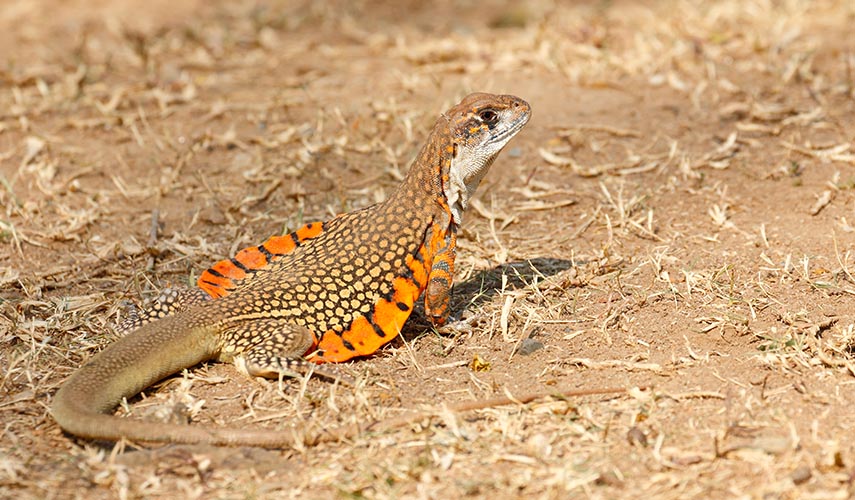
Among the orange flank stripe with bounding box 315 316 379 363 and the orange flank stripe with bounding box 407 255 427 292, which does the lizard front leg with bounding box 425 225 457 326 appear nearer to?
the orange flank stripe with bounding box 407 255 427 292

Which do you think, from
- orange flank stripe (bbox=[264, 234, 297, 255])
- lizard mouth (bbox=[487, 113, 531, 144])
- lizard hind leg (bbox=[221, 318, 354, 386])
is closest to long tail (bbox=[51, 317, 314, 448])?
lizard hind leg (bbox=[221, 318, 354, 386])

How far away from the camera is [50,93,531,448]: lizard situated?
16.0ft

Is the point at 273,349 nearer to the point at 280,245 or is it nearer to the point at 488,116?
the point at 280,245

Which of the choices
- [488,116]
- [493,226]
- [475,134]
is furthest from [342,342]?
[493,226]

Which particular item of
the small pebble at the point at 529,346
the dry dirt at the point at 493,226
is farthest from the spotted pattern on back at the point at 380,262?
the small pebble at the point at 529,346

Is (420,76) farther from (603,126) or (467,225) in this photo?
(467,225)

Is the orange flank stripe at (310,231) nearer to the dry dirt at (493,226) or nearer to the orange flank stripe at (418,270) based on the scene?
the orange flank stripe at (418,270)

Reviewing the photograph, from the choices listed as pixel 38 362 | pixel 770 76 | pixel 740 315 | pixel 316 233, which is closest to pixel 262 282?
pixel 316 233

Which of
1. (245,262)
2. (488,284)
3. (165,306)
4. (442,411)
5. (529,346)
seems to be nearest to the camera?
(442,411)

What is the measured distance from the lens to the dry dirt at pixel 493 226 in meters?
4.24

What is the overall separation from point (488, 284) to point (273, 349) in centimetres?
168

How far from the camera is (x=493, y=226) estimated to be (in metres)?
6.68

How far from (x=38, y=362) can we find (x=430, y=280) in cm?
226

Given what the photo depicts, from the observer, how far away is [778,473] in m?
3.97
